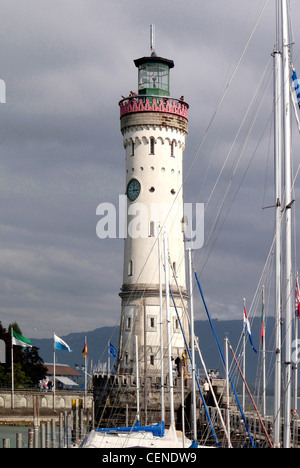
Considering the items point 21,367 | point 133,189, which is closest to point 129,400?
point 133,189

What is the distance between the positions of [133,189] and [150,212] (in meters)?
2.63

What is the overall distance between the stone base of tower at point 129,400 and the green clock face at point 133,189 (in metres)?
15.6

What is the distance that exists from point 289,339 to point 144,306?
46093 millimetres

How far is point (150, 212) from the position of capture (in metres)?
82.6

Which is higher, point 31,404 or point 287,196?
point 287,196

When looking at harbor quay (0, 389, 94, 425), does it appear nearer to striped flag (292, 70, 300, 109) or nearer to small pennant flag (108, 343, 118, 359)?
small pennant flag (108, 343, 118, 359)

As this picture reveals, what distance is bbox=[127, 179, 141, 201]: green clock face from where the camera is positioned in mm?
82938

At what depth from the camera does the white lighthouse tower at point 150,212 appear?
267 feet

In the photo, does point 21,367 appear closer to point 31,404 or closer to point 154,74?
point 31,404

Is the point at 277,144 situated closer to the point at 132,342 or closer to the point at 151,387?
the point at 151,387

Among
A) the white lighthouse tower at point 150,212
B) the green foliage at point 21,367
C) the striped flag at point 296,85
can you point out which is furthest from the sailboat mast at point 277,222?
the green foliage at point 21,367

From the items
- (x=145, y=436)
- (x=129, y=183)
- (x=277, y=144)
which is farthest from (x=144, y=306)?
(x=277, y=144)

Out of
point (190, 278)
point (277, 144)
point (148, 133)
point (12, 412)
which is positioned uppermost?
point (148, 133)
